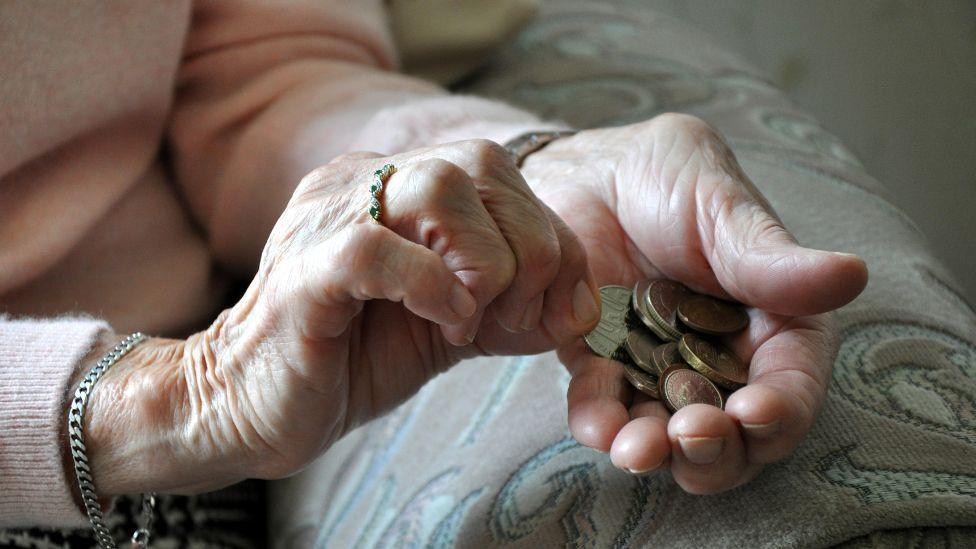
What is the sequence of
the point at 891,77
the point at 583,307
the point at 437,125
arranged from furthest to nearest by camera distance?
the point at 891,77 → the point at 437,125 → the point at 583,307

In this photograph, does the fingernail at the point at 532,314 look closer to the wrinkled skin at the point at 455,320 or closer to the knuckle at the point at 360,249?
the wrinkled skin at the point at 455,320

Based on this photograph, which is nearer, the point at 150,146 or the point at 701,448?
the point at 701,448

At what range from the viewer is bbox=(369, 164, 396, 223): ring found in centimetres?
51

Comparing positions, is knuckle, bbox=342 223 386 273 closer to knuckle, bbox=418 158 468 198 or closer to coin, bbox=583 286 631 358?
knuckle, bbox=418 158 468 198

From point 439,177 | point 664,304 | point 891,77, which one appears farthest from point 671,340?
point 891,77

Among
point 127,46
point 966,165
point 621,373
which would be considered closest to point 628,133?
point 621,373

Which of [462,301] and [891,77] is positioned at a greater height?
[462,301]

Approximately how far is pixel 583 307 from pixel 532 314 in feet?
0.13

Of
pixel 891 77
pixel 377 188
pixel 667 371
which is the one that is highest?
pixel 377 188

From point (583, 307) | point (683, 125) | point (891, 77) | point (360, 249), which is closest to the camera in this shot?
point (360, 249)

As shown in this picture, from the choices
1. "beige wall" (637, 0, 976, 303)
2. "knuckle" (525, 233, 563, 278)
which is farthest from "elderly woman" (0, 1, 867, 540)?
"beige wall" (637, 0, 976, 303)

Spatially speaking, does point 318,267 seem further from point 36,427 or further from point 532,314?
point 36,427

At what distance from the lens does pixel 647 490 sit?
0.56 m

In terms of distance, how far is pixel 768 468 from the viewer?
55cm
